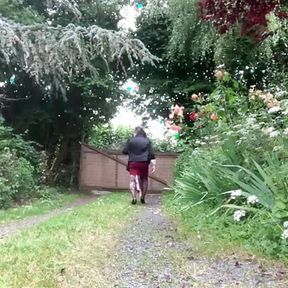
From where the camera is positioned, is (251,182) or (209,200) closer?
(251,182)

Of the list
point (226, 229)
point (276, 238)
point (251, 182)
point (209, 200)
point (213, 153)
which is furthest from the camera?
point (213, 153)

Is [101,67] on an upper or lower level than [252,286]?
upper

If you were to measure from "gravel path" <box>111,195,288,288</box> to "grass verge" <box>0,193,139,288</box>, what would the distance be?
0.14m

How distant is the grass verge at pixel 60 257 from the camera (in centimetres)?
300

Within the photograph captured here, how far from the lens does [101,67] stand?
1362 cm

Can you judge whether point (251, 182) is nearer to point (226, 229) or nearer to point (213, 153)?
point (226, 229)

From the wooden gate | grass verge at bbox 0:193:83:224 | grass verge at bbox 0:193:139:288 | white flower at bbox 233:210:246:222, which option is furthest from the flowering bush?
the wooden gate

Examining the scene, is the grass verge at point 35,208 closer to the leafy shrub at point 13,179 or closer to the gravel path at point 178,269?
the leafy shrub at point 13,179

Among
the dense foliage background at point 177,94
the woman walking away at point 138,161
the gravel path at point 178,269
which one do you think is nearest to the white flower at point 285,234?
the dense foliage background at point 177,94

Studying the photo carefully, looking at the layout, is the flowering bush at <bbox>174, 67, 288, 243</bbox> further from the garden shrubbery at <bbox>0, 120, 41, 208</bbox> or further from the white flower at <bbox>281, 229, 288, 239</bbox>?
the garden shrubbery at <bbox>0, 120, 41, 208</bbox>

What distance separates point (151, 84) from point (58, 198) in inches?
212

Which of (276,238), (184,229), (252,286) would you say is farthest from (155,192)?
(252,286)

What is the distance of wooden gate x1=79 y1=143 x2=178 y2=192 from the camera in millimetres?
14086

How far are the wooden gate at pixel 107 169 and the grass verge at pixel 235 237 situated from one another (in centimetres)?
870
